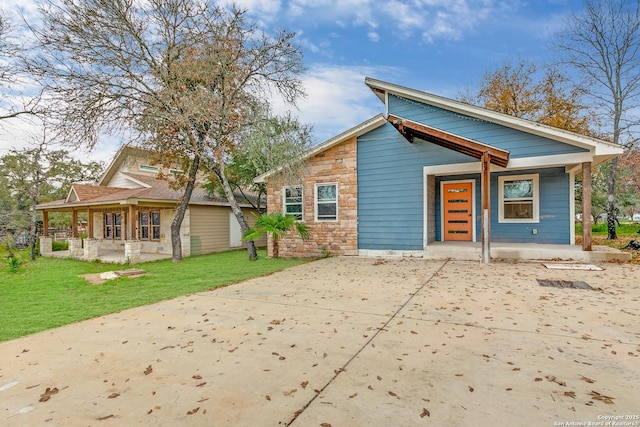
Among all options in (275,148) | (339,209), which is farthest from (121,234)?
(339,209)

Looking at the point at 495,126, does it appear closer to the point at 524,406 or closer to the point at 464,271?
the point at 464,271

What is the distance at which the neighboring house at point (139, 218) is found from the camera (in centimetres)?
1304

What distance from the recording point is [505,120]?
8211 millimetres

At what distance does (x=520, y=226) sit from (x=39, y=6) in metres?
14.6

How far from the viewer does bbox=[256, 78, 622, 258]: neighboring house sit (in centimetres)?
824

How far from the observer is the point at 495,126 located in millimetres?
8633

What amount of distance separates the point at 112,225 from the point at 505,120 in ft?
57.6

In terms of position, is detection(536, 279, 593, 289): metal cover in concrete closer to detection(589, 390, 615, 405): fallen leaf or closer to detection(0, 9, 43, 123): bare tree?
detection(589, 390, 615, 405): fallen leaf

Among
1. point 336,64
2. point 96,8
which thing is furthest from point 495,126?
point 96,8

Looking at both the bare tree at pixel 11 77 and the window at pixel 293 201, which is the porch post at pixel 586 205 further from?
the bare tree at pixel 11 77

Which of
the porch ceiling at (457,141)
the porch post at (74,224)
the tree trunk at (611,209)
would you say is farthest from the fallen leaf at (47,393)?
the tree trunk at (611,209)

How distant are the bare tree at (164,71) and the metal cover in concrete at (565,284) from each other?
8.14 meters

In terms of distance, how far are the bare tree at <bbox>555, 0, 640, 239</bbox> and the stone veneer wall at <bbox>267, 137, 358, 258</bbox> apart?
1261cm

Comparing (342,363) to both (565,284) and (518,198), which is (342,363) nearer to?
(565,284)
